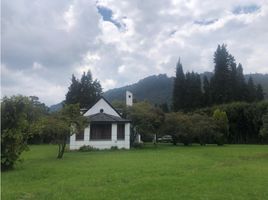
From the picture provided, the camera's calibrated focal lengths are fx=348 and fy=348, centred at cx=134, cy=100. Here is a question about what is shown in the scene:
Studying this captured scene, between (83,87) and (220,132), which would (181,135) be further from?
(83,87)

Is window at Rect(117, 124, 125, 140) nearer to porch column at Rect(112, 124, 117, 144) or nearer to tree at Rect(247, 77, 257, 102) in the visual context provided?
porch column at Rect(112, 124, 117, 144)

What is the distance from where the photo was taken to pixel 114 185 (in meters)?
10.5

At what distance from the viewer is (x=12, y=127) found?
1662cm

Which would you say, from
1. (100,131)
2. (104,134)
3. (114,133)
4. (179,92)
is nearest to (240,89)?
(179,92)

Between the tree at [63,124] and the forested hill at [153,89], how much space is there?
69.4 meters

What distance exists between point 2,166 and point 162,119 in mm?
23568

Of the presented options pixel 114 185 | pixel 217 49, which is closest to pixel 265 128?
pixel 114 185

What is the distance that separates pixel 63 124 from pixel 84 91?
48171 millimetres

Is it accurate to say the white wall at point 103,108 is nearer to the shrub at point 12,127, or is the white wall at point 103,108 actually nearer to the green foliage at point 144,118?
the green foliage at point 144,118

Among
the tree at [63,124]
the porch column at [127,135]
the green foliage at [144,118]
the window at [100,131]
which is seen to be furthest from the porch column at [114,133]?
the tree at [63,124]

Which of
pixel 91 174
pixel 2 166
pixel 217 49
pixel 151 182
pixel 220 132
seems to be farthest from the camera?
pixel 217 49

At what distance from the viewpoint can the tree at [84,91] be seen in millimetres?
70125

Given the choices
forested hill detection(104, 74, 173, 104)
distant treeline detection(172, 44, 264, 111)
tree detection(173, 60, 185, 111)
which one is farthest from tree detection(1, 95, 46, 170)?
forested hill detection(104, 74, 173, 104)

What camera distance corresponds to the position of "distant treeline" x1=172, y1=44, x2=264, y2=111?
6159 cm
